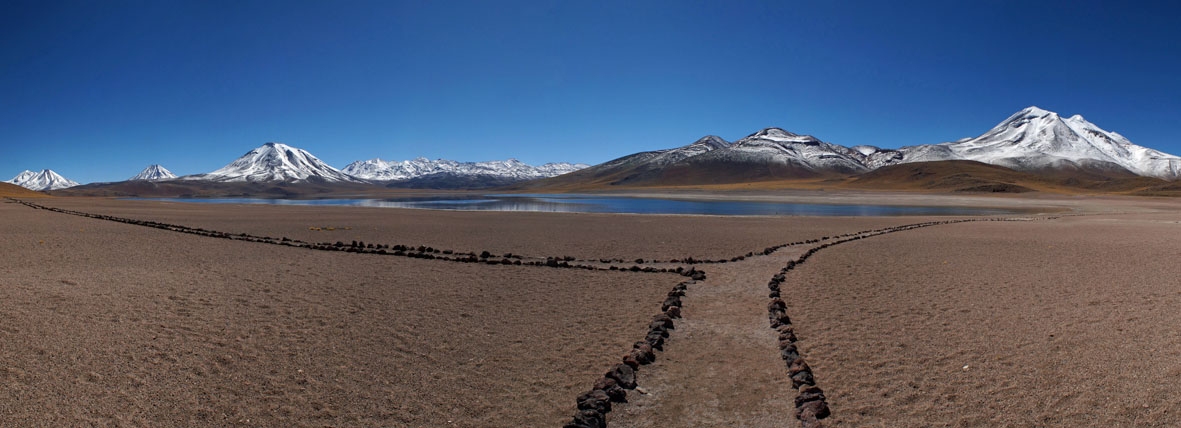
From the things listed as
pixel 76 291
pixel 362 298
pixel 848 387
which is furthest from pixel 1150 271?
pixel 76 291

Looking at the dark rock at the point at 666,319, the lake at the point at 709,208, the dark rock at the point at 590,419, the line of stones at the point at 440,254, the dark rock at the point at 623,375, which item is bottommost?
the dark rock at the point at 590,419

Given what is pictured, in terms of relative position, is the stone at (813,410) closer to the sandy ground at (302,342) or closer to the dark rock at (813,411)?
the dark rock at (813,411)

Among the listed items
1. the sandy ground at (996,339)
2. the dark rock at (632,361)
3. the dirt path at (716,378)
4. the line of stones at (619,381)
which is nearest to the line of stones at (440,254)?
the dirt path at (716,378)

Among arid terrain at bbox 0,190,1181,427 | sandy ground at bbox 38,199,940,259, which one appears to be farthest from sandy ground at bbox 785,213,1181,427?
sandy ground at bbox 38,199,940,259

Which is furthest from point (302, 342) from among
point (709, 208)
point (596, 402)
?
point (709, 208)

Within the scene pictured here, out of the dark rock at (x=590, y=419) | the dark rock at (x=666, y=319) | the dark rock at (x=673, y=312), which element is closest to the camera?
the dark rock at (x=590, y=419)

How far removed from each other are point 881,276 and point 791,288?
2988 millimetres

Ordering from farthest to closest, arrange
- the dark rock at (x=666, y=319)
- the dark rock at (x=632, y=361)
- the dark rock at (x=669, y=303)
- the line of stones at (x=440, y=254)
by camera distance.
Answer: the line of stones at (x=440, y=254)
the dark rock at (x=669, y=303)
the dark rock at (x=666, y=319)
the dark rock at (x=632, y=361)

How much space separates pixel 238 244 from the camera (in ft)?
68.4

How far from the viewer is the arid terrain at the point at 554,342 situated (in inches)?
240

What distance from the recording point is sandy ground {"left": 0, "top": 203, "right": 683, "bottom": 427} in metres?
5.99

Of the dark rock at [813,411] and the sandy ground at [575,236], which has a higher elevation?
the sandy ground at [575,236]

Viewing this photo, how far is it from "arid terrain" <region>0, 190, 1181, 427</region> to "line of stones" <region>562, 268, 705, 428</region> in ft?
0.43

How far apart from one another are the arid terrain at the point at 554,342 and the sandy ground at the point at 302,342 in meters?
0.04
